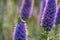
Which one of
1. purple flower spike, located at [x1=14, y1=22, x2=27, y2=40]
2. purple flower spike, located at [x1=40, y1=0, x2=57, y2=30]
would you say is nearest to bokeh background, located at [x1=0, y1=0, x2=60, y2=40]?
purple flower spike, located at [x1=40, y1=0, x2=57, y2=30]

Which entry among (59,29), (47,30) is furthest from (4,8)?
(47,30)

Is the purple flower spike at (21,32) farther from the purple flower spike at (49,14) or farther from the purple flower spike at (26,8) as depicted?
the purple flower spike at (26,8)

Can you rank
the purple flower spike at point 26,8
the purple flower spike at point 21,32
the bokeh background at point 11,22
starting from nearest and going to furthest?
the purple flower spike at point 21,32
the purple flower spike at point 26,8
the bokeh background at point 11,22

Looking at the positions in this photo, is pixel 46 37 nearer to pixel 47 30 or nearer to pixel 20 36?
pixel 47 30

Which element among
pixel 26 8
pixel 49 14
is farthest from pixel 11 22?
pixel 49 14

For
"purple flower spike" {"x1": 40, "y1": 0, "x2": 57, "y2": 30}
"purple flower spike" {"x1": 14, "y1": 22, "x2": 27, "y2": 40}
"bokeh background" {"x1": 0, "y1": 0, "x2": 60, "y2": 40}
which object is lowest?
"bokeh background" {"x1": 0, "y1": 0, "x2": 60, "y2": 40}

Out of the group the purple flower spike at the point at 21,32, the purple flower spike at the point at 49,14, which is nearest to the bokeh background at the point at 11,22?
the purple flower spike at the point at 49,14

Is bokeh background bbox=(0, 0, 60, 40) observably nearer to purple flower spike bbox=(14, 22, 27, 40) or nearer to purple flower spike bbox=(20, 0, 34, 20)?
purple flower spike bbox=(20, 0, 34, 20)

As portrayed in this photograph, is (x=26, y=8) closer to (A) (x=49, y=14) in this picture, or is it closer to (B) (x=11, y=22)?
(A) (x=49, y=14)
